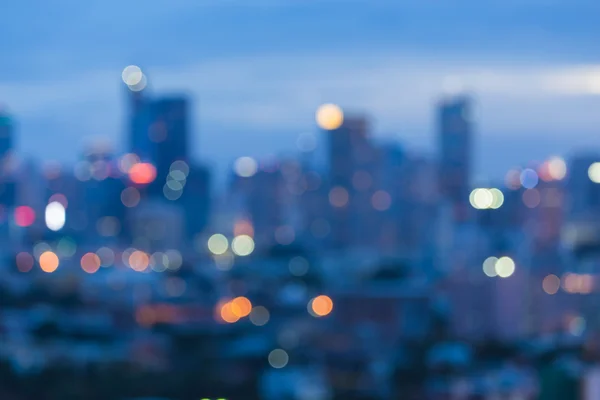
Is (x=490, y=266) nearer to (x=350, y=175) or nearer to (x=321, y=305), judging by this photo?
(x=321, y=305)

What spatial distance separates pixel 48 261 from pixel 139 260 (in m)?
2.47

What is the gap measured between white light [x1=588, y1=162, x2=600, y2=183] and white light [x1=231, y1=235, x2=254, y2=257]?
7.70 meters

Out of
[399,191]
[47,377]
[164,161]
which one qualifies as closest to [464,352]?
[47,377]

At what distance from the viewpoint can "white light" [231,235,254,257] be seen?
→ 16056 millimetres

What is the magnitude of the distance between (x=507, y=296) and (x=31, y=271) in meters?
4.86

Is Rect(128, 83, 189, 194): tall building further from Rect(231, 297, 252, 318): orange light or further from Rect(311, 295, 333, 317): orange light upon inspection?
Rect(311, 295, 333, 317): orange light

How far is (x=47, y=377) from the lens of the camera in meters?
6.12

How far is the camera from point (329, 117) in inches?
493

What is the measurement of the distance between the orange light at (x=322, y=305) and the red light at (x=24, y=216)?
10.8 feet

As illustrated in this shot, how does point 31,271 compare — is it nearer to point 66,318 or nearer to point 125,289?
point 125,289

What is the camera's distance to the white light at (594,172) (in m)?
8.09

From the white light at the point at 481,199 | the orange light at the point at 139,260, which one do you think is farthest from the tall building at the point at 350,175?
the orange light at the point at 139,260

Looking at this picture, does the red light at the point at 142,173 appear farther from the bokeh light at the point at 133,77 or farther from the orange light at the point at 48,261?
the bokeh light at the point at 133,77

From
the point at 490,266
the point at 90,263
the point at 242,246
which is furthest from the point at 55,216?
the point at 490,266
